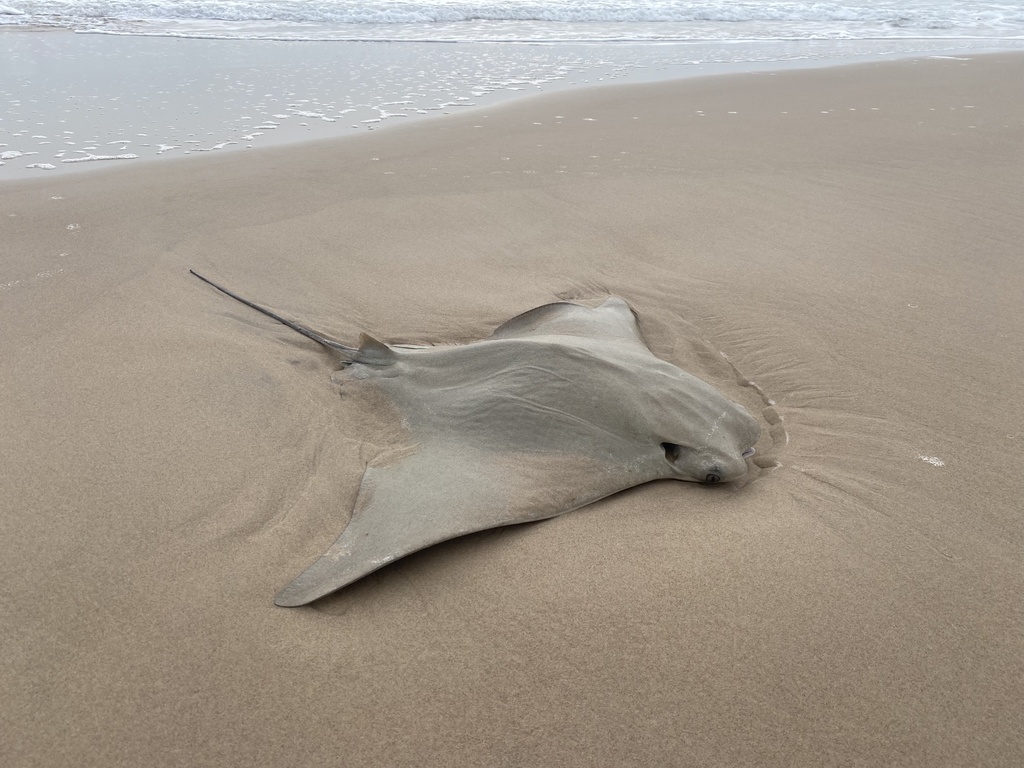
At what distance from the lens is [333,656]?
2.13 metres

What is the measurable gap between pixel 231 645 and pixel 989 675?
2231 mm

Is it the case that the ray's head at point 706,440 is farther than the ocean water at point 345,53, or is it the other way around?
the ocean water at point 345,53

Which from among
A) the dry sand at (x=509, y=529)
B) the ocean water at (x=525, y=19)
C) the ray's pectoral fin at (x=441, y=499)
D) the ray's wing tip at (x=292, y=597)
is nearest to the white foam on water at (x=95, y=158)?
the dry sand at (x=509, y=529)

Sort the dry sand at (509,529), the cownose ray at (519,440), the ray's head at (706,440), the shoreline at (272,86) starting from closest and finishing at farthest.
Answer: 1. the dry sand at (509,529)
2. the cownose ray at (519,440)
3. the ray's head at (706,440)
4. the shoreline at (272,86)

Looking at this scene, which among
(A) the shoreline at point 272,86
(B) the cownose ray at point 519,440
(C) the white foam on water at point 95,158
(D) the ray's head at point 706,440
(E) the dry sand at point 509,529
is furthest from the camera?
(A) the shoreline at point 272,86

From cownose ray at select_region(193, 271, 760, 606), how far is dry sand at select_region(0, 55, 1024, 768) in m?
0.11

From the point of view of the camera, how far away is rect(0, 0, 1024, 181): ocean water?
7.59 meters

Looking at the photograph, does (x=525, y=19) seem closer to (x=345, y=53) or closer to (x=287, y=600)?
(x=345, y=53)

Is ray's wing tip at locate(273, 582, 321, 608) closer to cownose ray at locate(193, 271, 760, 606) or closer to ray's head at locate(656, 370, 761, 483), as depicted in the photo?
cownose ray at locate(193, 271, 760, 606)

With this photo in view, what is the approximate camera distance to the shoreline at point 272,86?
23.2 feet

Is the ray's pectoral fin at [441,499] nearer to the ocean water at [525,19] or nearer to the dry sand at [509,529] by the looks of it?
the dry sand at [509,529]

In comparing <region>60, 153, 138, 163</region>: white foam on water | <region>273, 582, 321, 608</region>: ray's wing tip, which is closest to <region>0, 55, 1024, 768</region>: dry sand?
<region>273, 582, 321, 608</region>: ray's wing tip

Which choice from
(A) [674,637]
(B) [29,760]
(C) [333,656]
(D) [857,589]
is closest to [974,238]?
(D) [857,589]

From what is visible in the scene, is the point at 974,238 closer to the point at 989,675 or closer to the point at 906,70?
the point at 989,675
